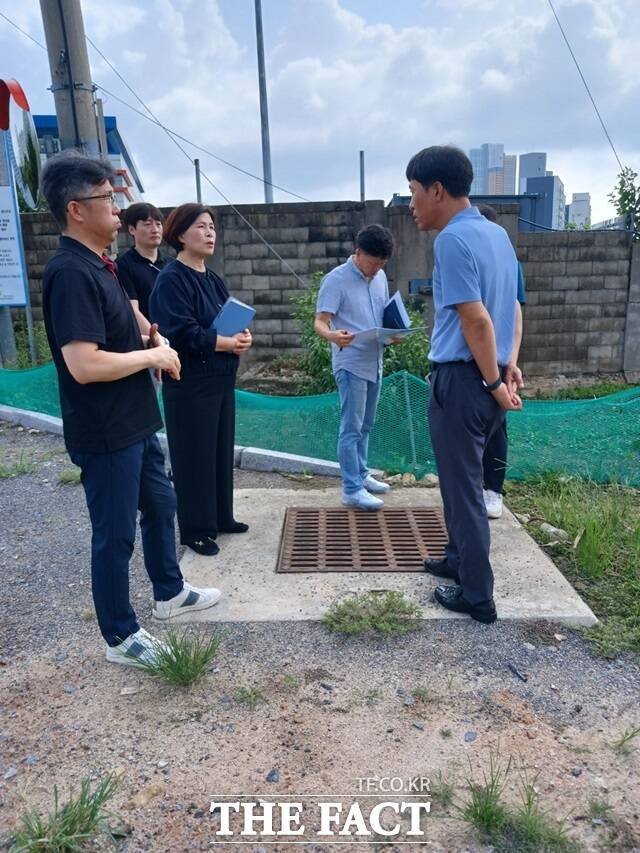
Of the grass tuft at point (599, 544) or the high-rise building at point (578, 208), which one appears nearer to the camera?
the grass tuft at point (599, 544)

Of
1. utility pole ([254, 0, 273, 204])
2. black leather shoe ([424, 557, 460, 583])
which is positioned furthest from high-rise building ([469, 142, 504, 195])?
black leather shoe ([424, 557, 460, 583])

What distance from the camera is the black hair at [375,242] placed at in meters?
3.78

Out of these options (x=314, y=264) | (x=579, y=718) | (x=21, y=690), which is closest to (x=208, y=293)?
(x=21, y=690)

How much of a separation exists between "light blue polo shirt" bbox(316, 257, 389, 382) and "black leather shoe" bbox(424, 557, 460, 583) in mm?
1319

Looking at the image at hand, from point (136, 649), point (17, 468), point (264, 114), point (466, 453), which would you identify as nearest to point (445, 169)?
point (466, 453)

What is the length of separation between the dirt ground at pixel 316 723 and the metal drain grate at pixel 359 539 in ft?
2.11

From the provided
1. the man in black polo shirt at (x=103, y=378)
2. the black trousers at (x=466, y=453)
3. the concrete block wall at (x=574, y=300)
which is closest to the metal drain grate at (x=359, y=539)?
the black trousers at (x=466, y=453)

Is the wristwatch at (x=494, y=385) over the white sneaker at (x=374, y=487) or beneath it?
over

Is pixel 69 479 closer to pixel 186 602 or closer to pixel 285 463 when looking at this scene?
pixel 285 463

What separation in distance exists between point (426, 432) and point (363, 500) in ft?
3.36

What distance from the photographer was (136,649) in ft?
8.05

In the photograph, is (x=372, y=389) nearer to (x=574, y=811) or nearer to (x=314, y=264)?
(x=574, y=811)

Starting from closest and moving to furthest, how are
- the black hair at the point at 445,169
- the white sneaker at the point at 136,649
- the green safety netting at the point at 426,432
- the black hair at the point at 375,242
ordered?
1. the white sneaker at the point at 136,649
2. the black hair at the point at 445,169
3. the black hair at the point at 375,242
4. the green safety netting at the point at 426,432

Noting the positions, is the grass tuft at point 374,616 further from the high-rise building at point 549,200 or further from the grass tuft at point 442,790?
the high-rise building at point 549,200
